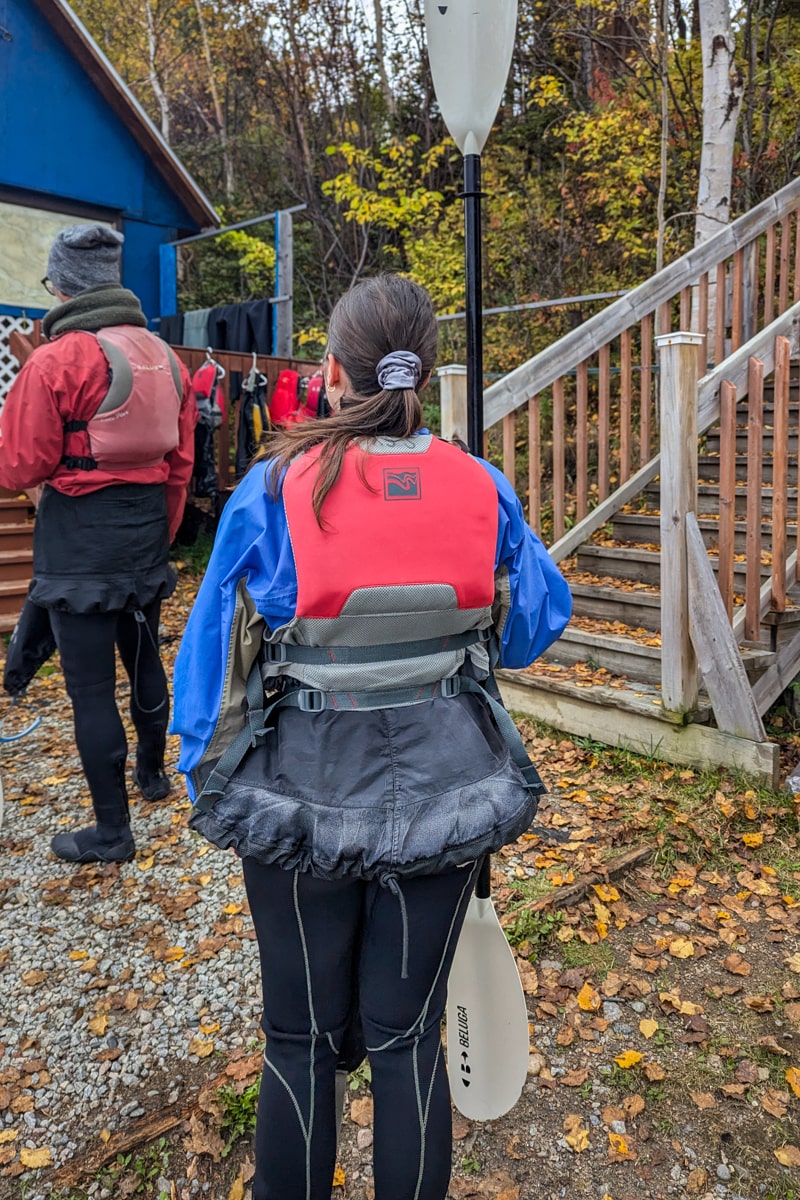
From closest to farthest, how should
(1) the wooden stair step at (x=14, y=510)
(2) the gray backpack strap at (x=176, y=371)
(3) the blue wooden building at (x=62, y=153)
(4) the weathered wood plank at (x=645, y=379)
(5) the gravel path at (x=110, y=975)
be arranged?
(5) the gravel path at (x=110, y=975) < (2) the gray backpack strap at (x=176, y=371) < (4) the weathered wood plank at (x=645, y=379) < (1) the wooden stair step at (x=14, y=510) < (3) the blue wooden building at (x=62, y=153)

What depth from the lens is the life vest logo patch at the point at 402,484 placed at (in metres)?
1.34

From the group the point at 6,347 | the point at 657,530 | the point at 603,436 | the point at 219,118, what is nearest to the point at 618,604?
the point at 657,530

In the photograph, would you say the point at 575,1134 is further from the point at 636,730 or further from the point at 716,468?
the point at 716,468

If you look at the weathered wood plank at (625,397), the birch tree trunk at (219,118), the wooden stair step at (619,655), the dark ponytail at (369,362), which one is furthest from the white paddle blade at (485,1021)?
the birch tree trunk at (219,118)

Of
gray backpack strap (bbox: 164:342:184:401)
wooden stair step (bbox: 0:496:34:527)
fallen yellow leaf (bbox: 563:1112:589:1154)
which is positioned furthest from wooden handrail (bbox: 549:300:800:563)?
wooden stair step (bbox: 0:496:34:527)

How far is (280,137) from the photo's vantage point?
560 inches

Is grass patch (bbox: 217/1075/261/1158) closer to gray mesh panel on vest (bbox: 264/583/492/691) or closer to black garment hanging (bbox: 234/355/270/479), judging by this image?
gray mesh panel on vest (bbox: 264/583/492/691)

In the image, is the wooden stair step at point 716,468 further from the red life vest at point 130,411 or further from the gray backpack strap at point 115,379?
the gray backpack strap at point 115,379

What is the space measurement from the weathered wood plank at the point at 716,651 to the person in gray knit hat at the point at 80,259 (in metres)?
2.56

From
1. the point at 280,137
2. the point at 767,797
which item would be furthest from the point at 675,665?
the point at 280,137

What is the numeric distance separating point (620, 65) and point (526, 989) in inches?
439

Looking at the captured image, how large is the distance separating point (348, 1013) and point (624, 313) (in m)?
4.57

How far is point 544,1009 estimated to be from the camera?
8.28 feet

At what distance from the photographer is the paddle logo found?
6.33 feet
